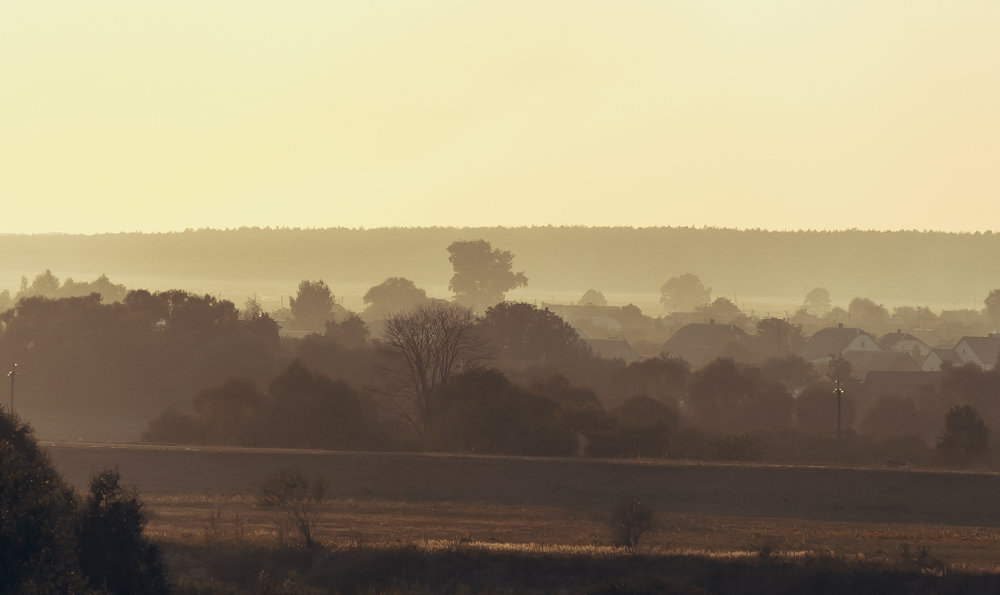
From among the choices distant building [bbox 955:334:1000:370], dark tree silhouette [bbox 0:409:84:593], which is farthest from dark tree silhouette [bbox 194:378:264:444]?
distant building [bbox 955:334:1000:370]

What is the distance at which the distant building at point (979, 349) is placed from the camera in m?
120

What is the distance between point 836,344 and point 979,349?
12.1m

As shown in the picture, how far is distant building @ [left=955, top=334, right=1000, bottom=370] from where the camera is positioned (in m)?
120

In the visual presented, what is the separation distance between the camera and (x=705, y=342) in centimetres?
13825

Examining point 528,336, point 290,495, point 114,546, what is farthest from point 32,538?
point 528,336

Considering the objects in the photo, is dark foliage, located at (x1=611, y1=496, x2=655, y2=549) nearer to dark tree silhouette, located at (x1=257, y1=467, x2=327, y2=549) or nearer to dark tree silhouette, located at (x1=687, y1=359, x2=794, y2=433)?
dark tree silhouette, located at (x1=257, y1=467, x2=327, y2=549)

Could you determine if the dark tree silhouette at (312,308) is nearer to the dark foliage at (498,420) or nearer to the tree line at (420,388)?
the tree line at (420,388)

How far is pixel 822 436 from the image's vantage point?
67812mm

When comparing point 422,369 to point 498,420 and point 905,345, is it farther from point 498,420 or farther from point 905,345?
point 905,345

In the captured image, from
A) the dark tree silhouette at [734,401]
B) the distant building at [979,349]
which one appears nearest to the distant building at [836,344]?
the distant building at [979,349]

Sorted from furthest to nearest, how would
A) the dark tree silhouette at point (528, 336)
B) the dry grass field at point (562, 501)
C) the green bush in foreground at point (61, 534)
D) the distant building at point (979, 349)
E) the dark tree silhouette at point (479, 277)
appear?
the dark tree silhouette at point (479, 277) < the distant building at point (979, 349) < the dark tree silhouette at point (528, 336) < the dry grass field at point (562, 501) < the green bush in foreground at point (61, 534)

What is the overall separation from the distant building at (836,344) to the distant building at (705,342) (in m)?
6.26

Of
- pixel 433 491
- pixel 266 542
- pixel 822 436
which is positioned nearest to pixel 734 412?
pixel 822 436

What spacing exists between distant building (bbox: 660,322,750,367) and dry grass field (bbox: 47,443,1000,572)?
253ft
